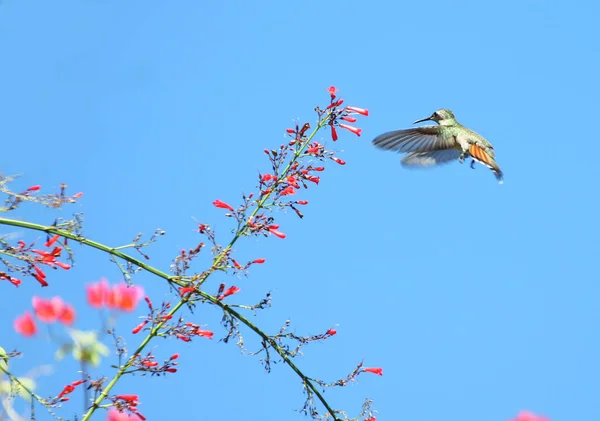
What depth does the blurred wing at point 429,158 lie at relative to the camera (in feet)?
31.7

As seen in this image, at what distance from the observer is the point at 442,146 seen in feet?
32.4

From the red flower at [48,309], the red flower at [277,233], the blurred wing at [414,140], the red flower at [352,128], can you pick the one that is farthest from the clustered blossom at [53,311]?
the blurred wing at [414,140]

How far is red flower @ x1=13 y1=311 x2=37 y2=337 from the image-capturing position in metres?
4.73

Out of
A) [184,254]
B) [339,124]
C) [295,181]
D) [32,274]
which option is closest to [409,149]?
[339,124]

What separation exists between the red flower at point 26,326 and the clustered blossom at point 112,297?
495 millimetres

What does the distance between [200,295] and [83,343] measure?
2.75ft

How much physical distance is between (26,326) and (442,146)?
631 centimetres

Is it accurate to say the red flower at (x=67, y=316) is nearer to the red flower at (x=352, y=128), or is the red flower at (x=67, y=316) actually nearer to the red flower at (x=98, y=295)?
the red flower at (x=98, y=295)

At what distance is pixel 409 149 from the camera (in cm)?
965

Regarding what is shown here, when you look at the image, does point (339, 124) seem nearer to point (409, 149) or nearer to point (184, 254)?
point (184, 254)

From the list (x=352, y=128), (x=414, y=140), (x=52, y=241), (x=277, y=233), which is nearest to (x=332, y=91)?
(x=352, y=128)

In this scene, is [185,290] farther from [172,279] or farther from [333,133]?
[333,133]

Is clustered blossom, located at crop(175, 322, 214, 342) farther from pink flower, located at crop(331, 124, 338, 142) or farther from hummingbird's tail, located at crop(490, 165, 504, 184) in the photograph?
hummingbird's tail, located at crop(490, 165, 504, 184)

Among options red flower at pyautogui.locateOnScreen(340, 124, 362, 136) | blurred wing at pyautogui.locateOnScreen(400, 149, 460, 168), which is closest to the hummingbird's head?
blurred wing at pyautogui.locateOnScreen(400, 149, 460, 168)
